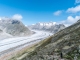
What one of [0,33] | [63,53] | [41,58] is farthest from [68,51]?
[0,33]

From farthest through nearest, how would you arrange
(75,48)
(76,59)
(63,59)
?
(75,48) → (63,59) → (76,59)

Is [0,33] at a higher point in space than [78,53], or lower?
higher

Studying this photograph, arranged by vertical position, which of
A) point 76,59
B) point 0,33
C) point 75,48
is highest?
point 0,33

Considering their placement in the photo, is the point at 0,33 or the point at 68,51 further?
the point at 0,33

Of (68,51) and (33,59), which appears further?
(33,59)

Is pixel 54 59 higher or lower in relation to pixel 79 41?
lower

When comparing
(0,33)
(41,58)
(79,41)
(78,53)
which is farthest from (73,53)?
(0,33)

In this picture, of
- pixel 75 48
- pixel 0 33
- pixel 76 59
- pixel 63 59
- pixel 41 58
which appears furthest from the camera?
pixel 0 33

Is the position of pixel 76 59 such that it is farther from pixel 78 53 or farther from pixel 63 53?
pixel 63 53

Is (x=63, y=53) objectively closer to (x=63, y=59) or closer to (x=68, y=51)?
(x=68, y=51)
